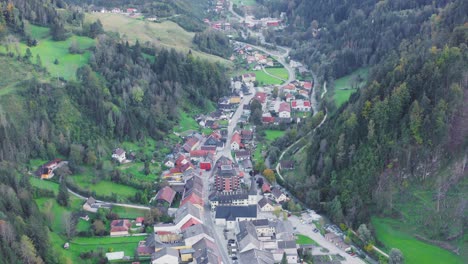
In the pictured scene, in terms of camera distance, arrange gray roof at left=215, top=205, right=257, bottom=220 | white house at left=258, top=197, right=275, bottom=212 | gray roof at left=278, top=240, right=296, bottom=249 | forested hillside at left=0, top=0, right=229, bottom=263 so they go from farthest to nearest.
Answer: white house at left=258, top=197, right=275, bottom=212
gray roof at left=215, top=205, right=257, bottom=220
gray roof at left=278, top=240, right=296, bottom=249
forested hillside at left=0, top=0, right=229, bottom=263

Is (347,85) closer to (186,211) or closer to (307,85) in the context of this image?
(307,85)

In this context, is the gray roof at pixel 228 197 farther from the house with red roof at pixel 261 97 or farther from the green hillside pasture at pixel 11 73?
the house with red roof at pixel 261 97

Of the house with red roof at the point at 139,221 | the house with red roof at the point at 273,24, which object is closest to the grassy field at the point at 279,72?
the house with red roof at the point at 273,24

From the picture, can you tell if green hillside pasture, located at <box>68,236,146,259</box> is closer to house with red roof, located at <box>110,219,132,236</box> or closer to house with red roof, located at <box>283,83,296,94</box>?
house with red roof, located at <box>110,219,132,236</box>

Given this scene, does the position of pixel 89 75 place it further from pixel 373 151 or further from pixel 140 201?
pixel 373 151

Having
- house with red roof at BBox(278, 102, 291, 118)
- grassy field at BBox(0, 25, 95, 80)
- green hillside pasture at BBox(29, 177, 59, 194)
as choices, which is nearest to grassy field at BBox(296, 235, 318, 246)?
green hillside pasture at BBox(29, 177, 59, 194)

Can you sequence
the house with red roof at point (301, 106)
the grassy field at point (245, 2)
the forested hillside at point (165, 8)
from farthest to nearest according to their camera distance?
the grassy field at point (245, 2) < the forested hillside at point (165, 8) < the house with red roof at point (301, 106)
